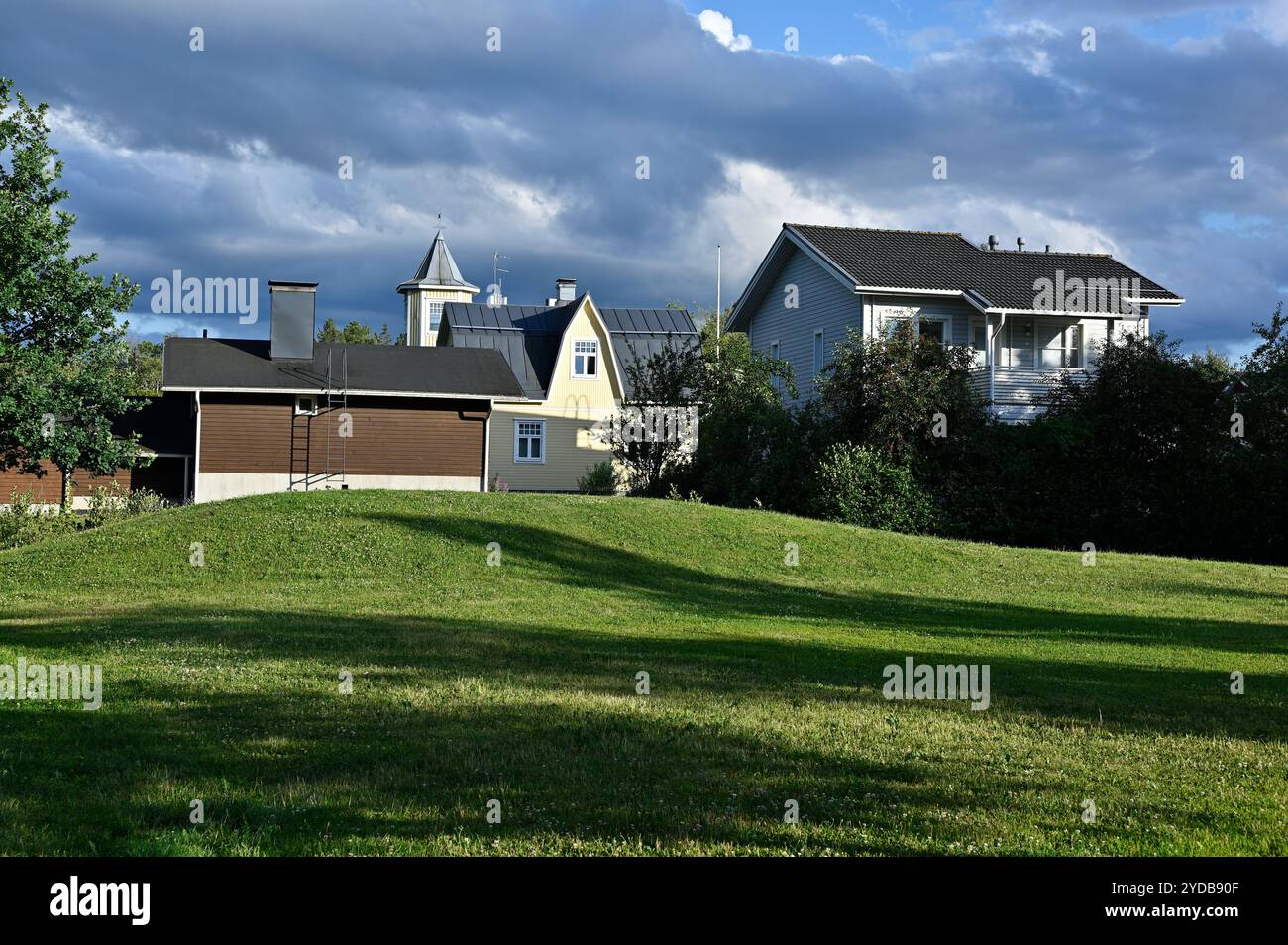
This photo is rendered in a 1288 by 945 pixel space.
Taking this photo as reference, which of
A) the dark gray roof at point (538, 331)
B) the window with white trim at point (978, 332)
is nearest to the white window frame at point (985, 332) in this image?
the window with white trim at point (978, 332)

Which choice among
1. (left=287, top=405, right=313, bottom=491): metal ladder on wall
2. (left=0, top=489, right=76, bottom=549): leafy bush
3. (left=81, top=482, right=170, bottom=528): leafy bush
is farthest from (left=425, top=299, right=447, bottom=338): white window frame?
(left=0, top=489, right=76, bottom=549): leafy bush

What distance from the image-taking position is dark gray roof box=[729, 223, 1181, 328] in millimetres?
35656

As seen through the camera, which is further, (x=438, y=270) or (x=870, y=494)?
(x=438, y=270)

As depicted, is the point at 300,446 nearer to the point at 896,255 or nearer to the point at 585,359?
the point at 585,359

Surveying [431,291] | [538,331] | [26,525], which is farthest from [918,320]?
[431,291]

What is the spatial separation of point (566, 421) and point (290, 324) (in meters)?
13.4

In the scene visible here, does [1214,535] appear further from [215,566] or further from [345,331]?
[345,331]

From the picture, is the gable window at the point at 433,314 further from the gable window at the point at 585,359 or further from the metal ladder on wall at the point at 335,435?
the metal ladder on wall at the point at 335,435

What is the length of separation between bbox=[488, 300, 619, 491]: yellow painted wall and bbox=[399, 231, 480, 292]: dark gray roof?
25.6 m

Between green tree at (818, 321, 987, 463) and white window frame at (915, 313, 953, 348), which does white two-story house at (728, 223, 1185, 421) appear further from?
green tree at (818, 321, 987, 463)

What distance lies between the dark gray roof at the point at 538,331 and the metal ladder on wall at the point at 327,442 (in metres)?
10.9

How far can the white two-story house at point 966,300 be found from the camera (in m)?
34.8

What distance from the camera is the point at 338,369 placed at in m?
40.8

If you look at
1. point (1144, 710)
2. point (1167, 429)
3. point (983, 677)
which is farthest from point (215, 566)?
point (1167, 429)
